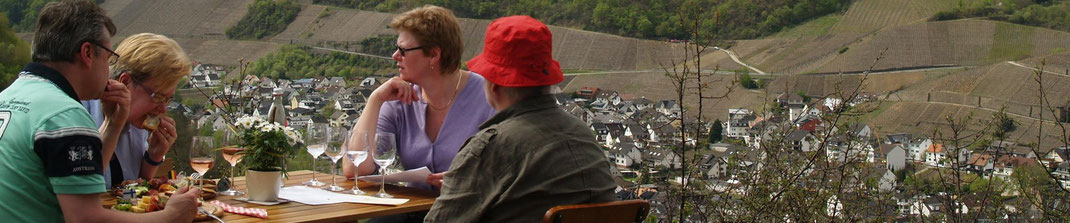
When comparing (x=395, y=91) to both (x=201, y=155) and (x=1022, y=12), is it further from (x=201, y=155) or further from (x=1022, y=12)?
(x=1022, y=12)

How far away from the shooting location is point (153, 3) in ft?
135

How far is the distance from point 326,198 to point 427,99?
0.56 metres

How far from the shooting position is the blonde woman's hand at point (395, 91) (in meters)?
2.67

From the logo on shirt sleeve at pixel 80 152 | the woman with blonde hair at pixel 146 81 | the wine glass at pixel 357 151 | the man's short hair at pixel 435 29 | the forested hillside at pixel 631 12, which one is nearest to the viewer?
the logo on shirt sleeve at pixel 80 152

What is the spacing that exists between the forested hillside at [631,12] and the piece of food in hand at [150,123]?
89.3ft

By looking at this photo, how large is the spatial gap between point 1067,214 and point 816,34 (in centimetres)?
3710

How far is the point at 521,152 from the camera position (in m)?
1.79

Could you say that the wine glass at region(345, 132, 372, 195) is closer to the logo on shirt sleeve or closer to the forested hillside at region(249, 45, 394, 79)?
the logo on shirt sleeve

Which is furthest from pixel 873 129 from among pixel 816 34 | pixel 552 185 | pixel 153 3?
pixel 153 3

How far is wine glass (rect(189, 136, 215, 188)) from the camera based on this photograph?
7.16ft

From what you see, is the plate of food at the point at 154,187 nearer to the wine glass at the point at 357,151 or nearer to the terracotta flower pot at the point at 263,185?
the terracotta flower pot at the point at 263,185

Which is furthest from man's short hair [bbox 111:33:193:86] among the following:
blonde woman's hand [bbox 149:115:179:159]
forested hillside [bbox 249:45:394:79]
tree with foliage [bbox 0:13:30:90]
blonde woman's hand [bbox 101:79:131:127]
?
forested hillside [bbox 249:45:394:79]

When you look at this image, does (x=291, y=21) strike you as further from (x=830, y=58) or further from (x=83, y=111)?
(x=83, y=111)

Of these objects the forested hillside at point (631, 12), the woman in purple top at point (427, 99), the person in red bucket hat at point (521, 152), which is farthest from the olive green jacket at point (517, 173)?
the forested hillside at point (631, 12)
